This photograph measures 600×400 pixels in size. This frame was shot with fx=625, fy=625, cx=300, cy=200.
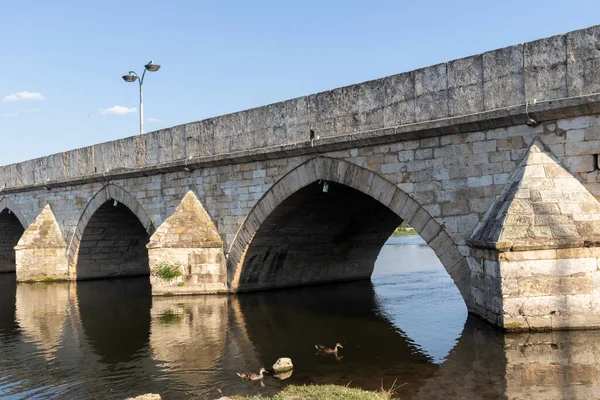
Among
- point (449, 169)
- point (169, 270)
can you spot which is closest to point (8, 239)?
point (169, 270)

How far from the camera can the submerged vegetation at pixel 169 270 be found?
41.4 ft

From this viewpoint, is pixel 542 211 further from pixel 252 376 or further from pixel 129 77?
pixel 129 77

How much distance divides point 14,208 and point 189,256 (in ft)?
35.8

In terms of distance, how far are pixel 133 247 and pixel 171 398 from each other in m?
13.5

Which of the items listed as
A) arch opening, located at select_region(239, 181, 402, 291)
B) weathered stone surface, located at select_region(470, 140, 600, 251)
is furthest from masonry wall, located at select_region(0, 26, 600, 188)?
arch opening, located at select_region(239, 181, 402, 291)

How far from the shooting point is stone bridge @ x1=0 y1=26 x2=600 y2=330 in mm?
7227

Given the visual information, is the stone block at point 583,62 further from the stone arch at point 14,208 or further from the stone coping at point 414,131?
the stone arch at point 14,208

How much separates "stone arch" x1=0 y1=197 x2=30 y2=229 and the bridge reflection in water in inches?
342

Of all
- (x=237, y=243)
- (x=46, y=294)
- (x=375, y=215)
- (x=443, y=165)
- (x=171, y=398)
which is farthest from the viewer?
(x=46, y=294)

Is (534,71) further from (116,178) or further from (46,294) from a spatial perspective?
(46,294)

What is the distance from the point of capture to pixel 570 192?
295 inches

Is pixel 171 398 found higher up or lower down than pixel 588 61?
lower down

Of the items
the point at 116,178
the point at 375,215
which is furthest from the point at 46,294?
the point at 375,215

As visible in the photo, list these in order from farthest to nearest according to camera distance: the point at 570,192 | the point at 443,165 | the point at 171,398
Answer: the point at 443,165 → the point at 570,192 → the point at 171,398
